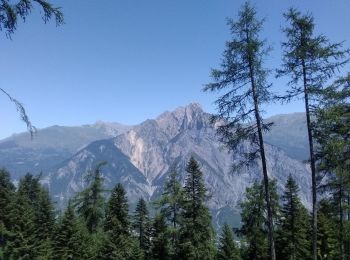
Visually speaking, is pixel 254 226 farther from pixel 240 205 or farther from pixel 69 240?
pixel 69 240

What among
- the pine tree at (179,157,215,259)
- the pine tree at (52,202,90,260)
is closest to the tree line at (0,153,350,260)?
the pine tree at (179,157,215,259)

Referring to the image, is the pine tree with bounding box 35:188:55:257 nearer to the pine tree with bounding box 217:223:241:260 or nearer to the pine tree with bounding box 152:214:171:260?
the pine tree with bounding box 152:214:171:260

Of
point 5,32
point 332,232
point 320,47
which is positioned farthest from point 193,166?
point 5,32

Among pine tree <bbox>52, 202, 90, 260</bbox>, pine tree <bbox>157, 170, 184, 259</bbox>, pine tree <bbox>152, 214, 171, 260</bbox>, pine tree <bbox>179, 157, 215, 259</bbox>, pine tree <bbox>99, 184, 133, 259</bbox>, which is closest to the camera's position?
pine tree <bbox>179, 157, 215, 259</bbox>

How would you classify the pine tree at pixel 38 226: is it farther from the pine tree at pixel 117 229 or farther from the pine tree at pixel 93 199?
the pine tree at pixel 117 229

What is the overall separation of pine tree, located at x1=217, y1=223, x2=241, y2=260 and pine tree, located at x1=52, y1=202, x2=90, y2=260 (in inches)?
630

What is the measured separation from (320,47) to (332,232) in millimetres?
31355

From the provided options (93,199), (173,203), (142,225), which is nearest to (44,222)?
(93,199)

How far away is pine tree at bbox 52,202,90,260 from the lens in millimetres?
44044

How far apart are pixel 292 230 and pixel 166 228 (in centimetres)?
1432

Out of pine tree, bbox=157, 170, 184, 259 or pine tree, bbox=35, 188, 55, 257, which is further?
pine tree, bbox=35, 188, 55, 257

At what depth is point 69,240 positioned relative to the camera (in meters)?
44.5

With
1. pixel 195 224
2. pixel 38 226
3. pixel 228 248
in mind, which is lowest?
pixel 228 248

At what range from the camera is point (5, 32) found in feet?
34.7
